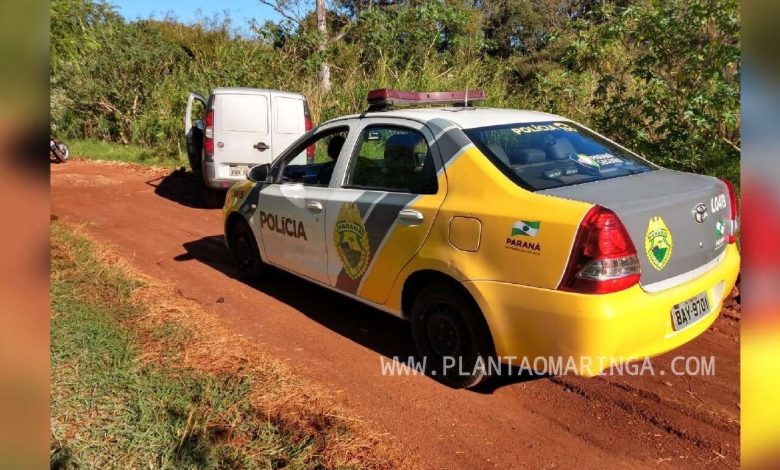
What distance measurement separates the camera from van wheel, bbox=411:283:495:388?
3395mm

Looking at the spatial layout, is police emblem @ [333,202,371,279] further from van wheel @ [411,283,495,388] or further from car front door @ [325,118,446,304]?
van wheel @ [411,283,495,388]

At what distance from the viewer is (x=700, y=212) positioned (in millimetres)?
3148

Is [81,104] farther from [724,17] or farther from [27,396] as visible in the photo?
[27,396]

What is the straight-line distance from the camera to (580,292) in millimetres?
2824

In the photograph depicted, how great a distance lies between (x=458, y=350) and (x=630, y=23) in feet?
17.6

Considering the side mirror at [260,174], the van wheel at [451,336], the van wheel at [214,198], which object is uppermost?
the side mirror at [260,174]

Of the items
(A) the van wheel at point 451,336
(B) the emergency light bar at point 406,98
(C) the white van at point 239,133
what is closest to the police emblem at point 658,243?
(A) the van wheel at point 451,336

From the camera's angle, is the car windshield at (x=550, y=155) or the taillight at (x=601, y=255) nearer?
the taillight at (x=601, y=255)

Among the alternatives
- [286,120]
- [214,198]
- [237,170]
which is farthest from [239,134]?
[214,198]

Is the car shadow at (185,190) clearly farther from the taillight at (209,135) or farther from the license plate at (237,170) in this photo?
the taillight at (209,135)

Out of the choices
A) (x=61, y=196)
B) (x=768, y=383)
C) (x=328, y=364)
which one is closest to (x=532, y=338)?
(x=328, y=364)

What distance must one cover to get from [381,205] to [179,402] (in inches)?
67.3

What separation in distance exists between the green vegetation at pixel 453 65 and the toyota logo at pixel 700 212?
107 inches

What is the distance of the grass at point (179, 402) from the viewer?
286cm
